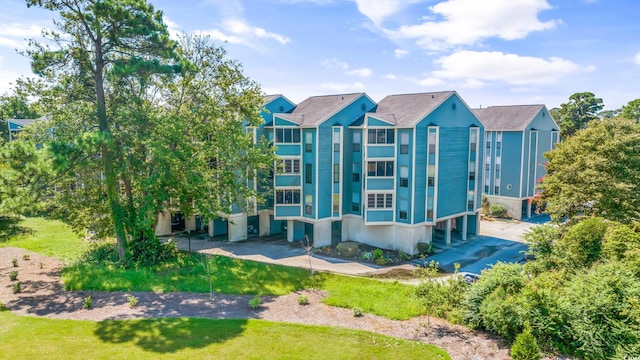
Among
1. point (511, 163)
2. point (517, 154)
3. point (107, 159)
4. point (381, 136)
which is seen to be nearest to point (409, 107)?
point (381, 136)

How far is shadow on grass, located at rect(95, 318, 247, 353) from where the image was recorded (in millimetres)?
16188

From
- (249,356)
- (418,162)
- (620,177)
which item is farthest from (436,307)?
(620,177)

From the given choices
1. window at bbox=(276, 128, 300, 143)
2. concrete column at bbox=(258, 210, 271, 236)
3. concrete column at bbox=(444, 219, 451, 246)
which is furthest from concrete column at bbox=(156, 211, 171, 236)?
concrete column at bbox=(444, 219, 451, 246)

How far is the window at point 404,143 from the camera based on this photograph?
33.8m

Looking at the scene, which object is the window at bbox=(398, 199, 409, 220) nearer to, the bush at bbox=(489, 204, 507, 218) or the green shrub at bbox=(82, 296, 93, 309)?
the bush at bbox=(489, 204, 507, 218)

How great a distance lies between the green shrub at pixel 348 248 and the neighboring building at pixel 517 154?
24.3 m

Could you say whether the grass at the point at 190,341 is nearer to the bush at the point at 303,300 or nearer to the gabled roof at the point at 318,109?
the bush at the point at 303,300

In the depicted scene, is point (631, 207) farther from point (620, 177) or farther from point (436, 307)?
point (436, 307)

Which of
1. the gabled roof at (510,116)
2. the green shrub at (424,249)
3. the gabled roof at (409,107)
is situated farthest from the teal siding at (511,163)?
the green shrub at (424,249)

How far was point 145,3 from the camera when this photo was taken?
23922 mm

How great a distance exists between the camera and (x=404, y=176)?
112 ft

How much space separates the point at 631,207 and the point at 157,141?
3265 centimetres

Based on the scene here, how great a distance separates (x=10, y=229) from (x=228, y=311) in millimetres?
32226

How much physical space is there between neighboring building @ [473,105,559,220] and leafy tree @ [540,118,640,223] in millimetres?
18535
